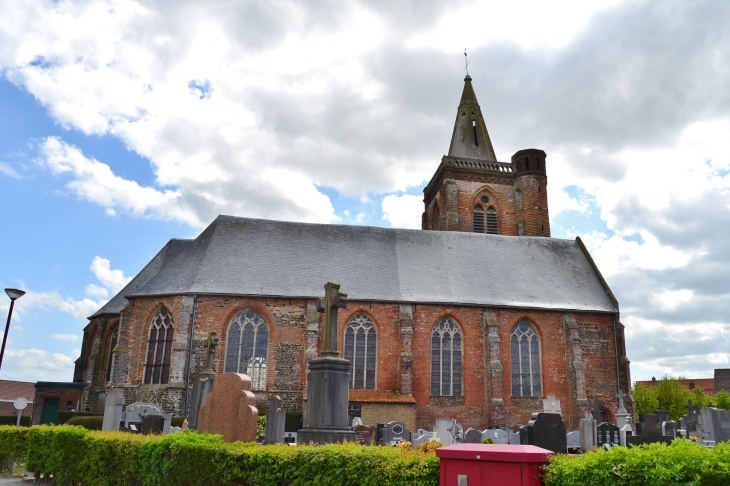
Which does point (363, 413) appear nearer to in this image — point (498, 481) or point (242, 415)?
point (242, 415)

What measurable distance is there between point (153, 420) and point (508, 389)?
15.3 metres

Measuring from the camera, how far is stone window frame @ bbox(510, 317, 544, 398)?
24828mm

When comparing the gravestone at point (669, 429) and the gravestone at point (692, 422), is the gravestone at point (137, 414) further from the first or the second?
the gravestone at point (692, 422)

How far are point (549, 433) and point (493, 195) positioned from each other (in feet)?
87.6

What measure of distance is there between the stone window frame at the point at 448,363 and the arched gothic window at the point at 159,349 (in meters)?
11.1

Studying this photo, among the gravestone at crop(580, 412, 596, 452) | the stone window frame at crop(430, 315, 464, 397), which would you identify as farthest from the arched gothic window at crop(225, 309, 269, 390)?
the gravestone at crop(580, 412, 596, 452)

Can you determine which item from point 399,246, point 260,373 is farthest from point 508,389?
point 260,373

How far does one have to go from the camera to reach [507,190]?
34719 millimetres

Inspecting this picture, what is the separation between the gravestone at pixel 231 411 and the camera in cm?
963

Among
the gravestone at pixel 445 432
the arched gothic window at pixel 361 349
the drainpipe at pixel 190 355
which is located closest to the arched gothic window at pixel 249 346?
the drainpipe at pixel 190 355

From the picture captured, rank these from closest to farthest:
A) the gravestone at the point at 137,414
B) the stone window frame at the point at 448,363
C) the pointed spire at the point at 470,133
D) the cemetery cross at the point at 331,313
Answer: the cemetery cross at the point at 331,313
the gravestone at the point at 137,414
the stone window frame at the point at 448,363
the pointed spire at the point at 470,133

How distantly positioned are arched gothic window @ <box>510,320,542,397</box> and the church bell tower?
29.1 feet

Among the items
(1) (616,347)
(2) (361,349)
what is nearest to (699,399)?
(1) (616,347)

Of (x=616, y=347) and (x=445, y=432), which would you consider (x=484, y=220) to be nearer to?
(x=616, y=347)
